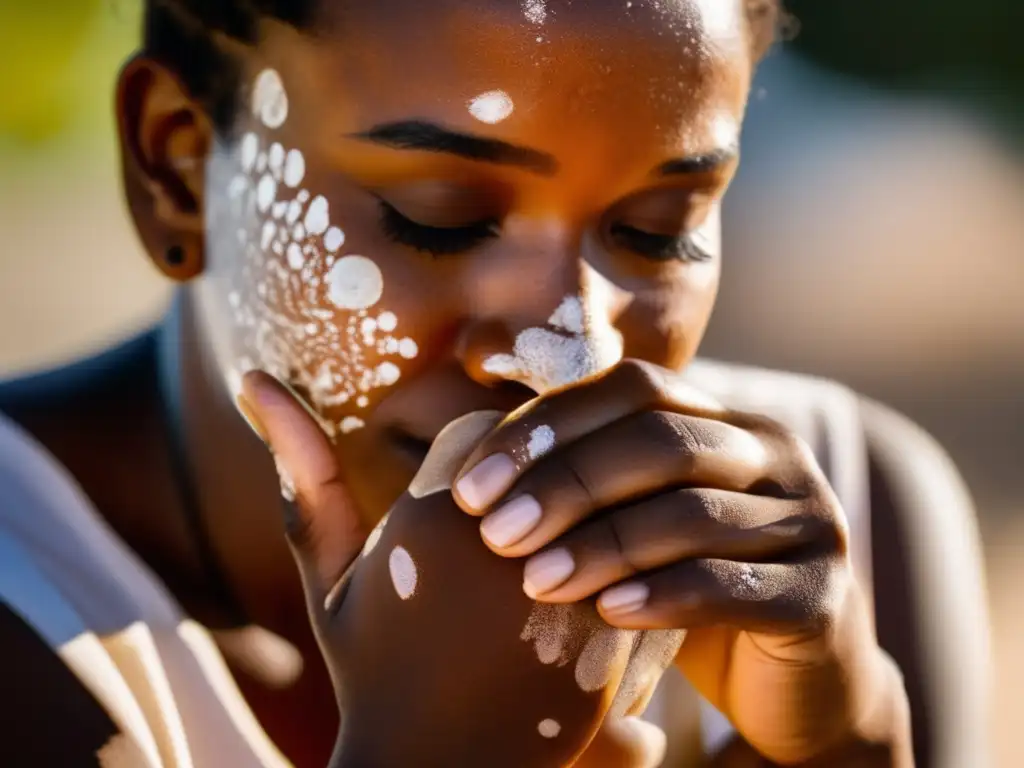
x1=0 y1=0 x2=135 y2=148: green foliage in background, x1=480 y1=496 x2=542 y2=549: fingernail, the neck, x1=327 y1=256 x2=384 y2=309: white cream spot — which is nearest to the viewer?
x1=480 y1=496 x2=542 y2=549: fingernail

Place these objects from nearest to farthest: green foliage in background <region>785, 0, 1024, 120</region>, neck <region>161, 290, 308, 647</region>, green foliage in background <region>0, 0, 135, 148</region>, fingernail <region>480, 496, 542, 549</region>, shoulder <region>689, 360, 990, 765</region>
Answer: fingernail <region>480, 496, 542, 549</region> < neck <region>161, 290, 308, 647</region> < shoulder <region>689, 360, 990, 765</region> < green foliage in background <region>0, 0, 135, 148</region> < green foliage in background <region>785, 0, 1024, 120</region>

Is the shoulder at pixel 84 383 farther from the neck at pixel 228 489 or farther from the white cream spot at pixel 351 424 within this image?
the white cream spot at pixel 351 424

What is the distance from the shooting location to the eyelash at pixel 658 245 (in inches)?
24.0

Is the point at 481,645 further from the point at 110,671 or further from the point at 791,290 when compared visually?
the point at 791,290

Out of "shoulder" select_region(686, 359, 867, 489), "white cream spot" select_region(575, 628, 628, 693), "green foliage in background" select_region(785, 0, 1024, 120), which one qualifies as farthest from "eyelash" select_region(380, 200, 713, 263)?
"green foliage in background" select_region(785, 0, 1024, 120)

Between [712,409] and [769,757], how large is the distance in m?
0.25

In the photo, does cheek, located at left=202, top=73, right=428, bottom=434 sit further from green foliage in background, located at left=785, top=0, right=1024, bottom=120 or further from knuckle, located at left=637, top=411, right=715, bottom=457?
green foliage in background, located at left=785, top=0, right=1024, bottom=120

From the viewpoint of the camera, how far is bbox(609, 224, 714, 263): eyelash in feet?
2.00

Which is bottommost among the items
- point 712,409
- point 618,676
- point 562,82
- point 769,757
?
point 769,757

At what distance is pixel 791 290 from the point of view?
58.8 inches

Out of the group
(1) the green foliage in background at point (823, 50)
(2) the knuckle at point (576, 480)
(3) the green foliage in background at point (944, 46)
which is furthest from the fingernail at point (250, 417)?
(3) the green foliage in background at point (944, 46)

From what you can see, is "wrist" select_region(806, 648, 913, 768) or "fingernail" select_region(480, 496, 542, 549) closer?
"fingernail" select_region(480, 496, 542, 549)

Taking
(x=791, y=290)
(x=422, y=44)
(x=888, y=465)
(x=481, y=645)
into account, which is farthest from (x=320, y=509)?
(x=791, y=290)

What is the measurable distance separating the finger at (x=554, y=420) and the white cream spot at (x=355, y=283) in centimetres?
12
